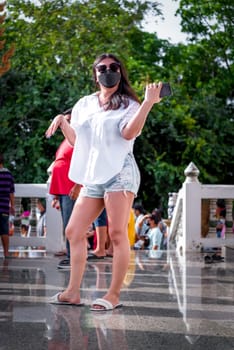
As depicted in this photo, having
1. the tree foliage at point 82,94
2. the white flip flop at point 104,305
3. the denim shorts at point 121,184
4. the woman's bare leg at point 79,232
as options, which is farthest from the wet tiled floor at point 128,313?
the tree foliage at point 82,94

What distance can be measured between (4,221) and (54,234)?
131 centimetres

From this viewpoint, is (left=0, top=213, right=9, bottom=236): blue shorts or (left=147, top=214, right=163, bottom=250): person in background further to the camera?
(left=147, top=214, right=163, bottom=250): person in background

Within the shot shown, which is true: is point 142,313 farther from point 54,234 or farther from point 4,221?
point 54,234

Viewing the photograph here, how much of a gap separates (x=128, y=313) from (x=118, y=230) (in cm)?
59

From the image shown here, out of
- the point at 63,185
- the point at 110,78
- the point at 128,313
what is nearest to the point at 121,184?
the point at 110,78

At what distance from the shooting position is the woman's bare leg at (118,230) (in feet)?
17.4

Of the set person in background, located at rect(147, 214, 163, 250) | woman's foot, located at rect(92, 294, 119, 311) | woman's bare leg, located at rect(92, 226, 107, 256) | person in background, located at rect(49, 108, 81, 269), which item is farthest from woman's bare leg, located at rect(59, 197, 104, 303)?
person in background, located at rect(147, 214, 163, 250)

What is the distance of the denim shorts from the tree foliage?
1881cm

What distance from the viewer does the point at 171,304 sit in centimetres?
573

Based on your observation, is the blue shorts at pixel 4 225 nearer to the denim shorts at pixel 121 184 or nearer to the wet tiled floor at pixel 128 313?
the wet tiled floor at pixel 128 313

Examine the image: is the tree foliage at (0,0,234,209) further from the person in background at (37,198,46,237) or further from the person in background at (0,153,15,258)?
the person in background at (0,153,15,258)

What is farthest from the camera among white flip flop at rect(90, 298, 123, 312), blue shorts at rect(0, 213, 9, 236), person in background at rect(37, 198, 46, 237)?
person in background at rect(37, 198, 46, 237)

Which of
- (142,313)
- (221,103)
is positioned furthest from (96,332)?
(221,103)

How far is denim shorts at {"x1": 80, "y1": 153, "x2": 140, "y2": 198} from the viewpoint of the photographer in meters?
5.32
